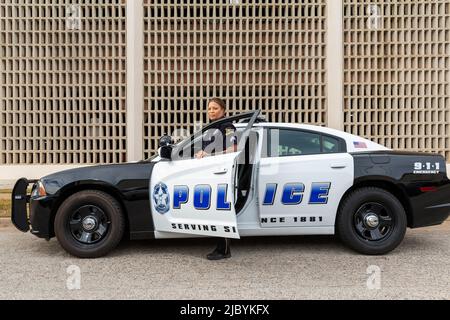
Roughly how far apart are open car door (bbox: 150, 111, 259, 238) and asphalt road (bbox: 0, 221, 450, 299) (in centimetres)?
41

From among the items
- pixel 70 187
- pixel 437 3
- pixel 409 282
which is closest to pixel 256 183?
pixel 409 282

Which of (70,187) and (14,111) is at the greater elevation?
(14,111)

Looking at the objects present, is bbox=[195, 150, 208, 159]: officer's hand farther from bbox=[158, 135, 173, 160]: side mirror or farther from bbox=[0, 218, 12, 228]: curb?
bbox=[0, 218, 12, 228]: curb

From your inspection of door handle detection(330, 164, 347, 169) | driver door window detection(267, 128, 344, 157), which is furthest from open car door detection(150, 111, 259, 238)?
door handle detection(330, 164, 347, 169)

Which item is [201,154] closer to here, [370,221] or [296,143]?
[296,143]

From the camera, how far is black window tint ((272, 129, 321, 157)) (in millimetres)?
3809

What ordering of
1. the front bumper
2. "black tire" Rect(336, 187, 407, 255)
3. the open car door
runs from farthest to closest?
"black tire" Rect(336, 187, 407, 255)
the front bumper
the open car door

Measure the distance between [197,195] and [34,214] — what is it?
5.91 feet

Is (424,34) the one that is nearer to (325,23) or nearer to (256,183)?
(325,23)

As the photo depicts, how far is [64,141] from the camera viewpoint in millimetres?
9430

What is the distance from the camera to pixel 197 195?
3.48 meters

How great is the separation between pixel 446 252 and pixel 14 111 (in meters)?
10.4

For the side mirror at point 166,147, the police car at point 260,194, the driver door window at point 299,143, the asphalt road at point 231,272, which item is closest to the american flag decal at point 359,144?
the police car at point 260,194

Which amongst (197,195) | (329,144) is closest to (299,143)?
(329,144)
